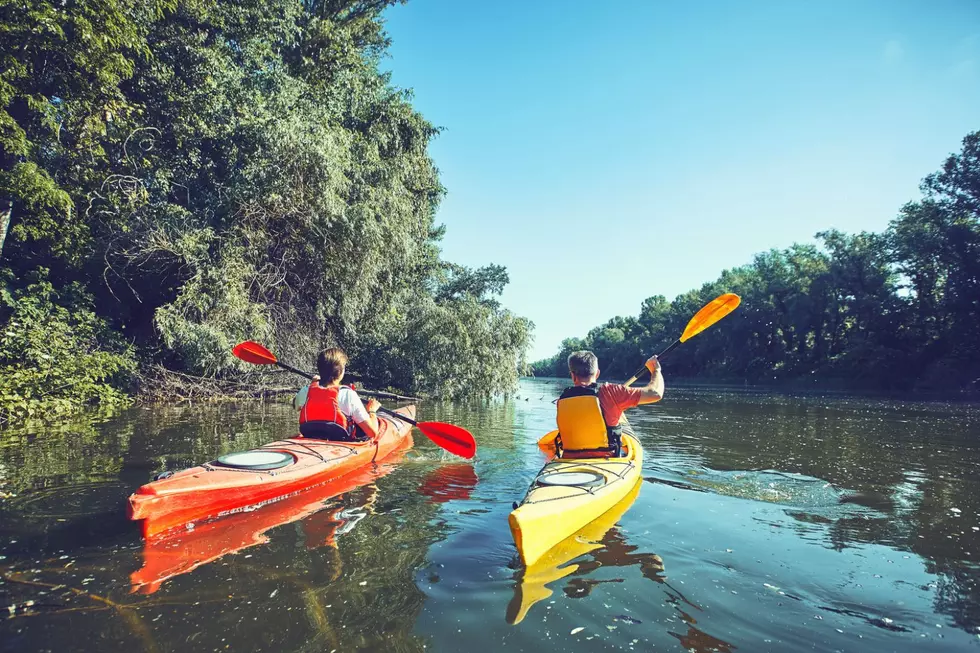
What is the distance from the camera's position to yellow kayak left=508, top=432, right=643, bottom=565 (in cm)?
337

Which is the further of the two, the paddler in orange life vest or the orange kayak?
the paddler in orange life vest

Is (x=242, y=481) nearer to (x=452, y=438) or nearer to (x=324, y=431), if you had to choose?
(x=324, y=431)

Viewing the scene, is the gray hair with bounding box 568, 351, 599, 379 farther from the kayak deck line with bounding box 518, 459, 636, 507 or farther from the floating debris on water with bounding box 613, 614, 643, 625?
the floating debris on water with bounding box 613, 614, 643, 625

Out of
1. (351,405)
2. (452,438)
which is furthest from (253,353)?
(452,438)

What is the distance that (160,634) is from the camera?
253 cm

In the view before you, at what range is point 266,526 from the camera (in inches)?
166

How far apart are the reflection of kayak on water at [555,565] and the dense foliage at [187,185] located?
9.57 meters

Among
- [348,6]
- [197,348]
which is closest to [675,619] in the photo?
[197,348]

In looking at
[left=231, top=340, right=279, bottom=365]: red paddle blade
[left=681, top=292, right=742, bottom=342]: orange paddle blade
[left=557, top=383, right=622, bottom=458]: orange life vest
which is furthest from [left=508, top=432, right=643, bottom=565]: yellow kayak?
[left=231, top=340, right=279, bottom=365]: red paddle blade

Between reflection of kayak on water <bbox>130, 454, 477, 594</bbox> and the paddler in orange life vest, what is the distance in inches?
51.3

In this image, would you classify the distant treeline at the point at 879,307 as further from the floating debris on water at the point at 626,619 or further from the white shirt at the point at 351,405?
the floating debris on water at the point at 626,619

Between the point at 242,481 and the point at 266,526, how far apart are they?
531mm

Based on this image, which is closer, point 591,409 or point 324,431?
point 591,409

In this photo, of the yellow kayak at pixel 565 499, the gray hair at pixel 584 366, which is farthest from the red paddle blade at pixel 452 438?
the gray hair at pixel 584 366
